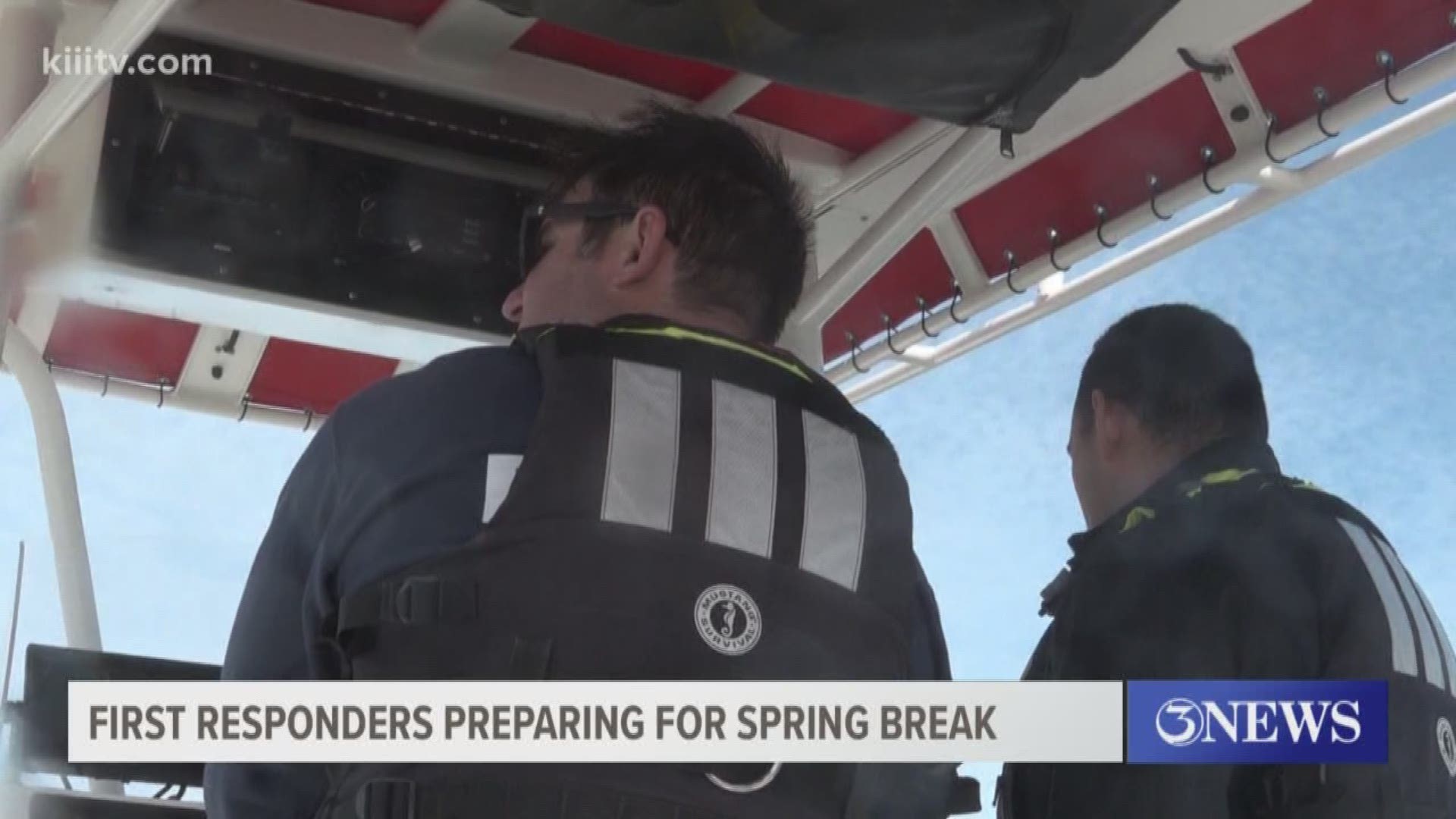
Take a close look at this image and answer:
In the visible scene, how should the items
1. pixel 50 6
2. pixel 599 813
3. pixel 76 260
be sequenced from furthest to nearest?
pixel 76 260
pixel 50 6
pixel 599 813

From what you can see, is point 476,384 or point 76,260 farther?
point 76,260

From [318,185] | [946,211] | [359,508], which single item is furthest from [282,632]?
[946,211]

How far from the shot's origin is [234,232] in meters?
2.03

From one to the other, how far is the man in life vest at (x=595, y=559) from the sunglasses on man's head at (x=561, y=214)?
19 centimetres

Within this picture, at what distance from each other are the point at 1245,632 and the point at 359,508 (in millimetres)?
671

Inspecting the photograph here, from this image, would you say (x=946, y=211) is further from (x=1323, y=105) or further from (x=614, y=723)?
(x=614, y=723)

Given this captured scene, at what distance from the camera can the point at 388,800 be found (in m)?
1.14

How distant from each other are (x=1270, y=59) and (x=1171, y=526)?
2.56 feet

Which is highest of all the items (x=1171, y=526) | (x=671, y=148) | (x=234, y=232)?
(x=234, y=232)

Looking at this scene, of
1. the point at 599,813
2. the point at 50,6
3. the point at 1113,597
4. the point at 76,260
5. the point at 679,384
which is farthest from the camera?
the point at 76,260

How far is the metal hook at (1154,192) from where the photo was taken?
2.22 meters

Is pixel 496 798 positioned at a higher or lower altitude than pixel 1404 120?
lower

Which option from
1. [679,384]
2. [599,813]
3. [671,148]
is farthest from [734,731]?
[671,148]

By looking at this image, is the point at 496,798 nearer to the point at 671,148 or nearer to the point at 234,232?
the point at 671,148
